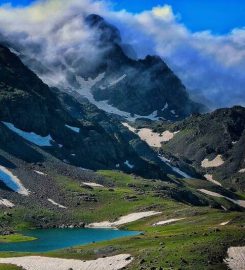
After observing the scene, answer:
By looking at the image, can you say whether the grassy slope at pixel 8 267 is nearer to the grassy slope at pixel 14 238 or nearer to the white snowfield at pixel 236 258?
the white snowfield at pixel 236 258

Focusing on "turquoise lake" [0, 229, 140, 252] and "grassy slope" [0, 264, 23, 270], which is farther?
"turquoise lake" [0, 229, 140, 252]

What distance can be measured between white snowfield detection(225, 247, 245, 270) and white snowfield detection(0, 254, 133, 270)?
16083 mm

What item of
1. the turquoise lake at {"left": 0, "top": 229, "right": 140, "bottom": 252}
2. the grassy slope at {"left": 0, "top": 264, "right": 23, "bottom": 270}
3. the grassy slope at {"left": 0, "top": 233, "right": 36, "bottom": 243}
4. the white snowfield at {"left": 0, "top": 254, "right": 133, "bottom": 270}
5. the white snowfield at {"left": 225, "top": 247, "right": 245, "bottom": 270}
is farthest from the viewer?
the grassy slope at {"left": 0, "top": 233, "right": 36, "bottom": 243}

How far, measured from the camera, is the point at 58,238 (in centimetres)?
17500

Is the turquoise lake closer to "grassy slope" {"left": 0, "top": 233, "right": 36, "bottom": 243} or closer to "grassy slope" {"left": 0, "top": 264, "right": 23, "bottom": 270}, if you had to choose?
"grassy slope" {"left": 0, "top": 233, "right": 36, "bottom": 243}

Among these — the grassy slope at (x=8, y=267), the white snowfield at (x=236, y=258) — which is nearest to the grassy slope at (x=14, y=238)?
the grassy slope at (x=8, y=267)

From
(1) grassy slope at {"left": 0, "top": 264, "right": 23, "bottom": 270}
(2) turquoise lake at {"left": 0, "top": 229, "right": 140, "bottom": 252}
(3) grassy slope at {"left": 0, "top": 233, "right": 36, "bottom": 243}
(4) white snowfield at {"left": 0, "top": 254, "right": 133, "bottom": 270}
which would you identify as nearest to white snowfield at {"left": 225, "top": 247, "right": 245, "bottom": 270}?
(4) white snowfield at {"left": 0, "top": 254, "right": 133, "bottom": 270}

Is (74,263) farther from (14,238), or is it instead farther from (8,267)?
(14,238)

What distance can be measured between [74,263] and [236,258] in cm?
2661

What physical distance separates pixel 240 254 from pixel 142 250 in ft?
55.6

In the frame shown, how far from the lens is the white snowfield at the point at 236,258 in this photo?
10117 centimetres

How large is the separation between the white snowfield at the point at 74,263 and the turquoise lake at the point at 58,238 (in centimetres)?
3225

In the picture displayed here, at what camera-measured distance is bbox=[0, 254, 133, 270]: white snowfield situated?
105062 mm

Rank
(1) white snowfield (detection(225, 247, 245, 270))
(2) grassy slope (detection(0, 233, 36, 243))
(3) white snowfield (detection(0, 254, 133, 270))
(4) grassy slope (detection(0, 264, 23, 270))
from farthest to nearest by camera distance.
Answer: (2) grassy slope (detection(0, 233, 36, 243)) → (4) grassy slope (detection(0, 264, 23, 270)) → (3) white snowfield (detection(0, 254, 133, 270)) → (1) white snowfield (detection(225, 247, 245, 270))
